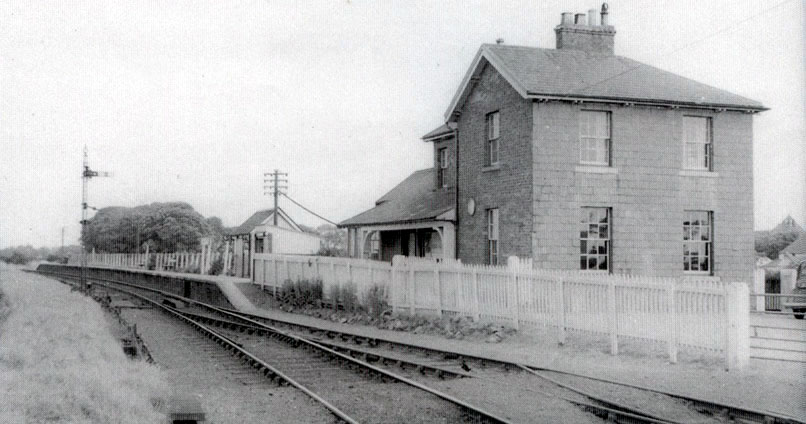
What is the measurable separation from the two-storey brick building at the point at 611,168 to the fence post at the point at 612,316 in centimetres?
579

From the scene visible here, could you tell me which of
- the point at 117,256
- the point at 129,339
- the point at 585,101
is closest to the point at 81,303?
the point at 129,339

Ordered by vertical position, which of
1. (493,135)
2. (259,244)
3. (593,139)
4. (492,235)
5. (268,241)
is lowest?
(259,244)

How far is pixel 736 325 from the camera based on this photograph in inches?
436

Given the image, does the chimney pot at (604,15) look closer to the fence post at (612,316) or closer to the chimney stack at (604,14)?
the chimney stack at (604,14)

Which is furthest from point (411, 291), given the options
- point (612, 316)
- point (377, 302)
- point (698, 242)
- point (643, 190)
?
point (698, 242)

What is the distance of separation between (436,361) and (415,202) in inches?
601

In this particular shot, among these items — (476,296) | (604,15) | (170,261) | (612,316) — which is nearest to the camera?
(612,316)

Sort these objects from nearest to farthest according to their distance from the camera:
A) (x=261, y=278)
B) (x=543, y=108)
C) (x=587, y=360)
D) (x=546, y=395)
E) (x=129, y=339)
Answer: (x=546, y=395) < (x=587, y=360) < (x=129, y=339) < (x=543, y=108) < (x=261, y=278)

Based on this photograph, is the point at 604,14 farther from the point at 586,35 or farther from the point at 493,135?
the point at 493,135

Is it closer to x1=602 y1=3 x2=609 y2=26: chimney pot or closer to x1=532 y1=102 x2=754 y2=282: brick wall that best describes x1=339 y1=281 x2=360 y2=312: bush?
x1=532 y1=102 x2=754 y2=282: brick wall

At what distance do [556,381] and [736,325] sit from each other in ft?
9.30

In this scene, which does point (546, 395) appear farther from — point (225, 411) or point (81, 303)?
point (81, 303)

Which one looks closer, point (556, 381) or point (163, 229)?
point (556, 381)

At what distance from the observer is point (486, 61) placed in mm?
21500
